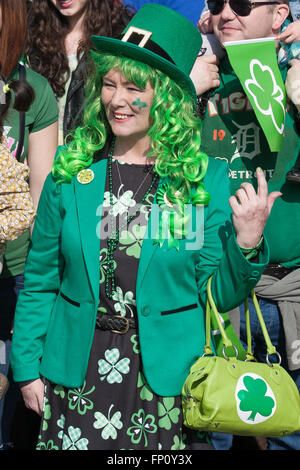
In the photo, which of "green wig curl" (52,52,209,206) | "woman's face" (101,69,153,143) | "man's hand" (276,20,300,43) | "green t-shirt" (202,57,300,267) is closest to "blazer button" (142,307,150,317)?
"green wig curl" (52,52,209,206)

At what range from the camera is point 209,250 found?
318 cm

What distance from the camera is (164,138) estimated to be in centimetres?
320

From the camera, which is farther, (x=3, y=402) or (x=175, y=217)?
(x=3, y=402)

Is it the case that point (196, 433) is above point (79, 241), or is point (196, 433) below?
below

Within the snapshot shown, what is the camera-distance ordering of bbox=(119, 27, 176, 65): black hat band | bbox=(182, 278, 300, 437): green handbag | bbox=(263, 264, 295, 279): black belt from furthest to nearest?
bbox=(263, 264, 295, 279): black belt, bbox=(119, 27, 176, 65): black hat band, bbox=(182, 278, 300, 437): green handbag

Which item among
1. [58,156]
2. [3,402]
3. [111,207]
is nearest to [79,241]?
[111,207]

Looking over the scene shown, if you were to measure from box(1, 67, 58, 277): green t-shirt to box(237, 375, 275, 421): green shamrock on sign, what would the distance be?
1585 mm

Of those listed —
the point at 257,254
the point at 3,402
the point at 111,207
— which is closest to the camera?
the point at 257,254

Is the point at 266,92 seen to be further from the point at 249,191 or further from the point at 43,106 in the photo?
the point at 43,106

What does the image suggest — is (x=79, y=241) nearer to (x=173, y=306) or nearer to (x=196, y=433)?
(x=173, y=306)

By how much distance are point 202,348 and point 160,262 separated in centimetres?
44

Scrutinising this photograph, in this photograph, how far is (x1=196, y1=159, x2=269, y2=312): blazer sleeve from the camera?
2.98m

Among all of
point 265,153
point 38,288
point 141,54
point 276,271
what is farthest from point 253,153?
point 38,288

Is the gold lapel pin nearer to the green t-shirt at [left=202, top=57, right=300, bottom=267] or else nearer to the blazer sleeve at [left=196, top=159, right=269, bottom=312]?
the blazer sleeve at [left=196, top=159, right=269, bottom=312]
